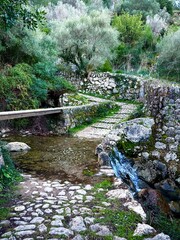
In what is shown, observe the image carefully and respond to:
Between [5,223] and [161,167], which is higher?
[5,223]

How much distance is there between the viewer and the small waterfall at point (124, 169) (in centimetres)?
607

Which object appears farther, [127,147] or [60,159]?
[127,147]

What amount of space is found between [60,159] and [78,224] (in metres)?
2.76

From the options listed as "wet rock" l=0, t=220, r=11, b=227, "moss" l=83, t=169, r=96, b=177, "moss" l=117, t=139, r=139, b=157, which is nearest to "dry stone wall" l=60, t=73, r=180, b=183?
"moss" l=117, t=139, r=139, b=157

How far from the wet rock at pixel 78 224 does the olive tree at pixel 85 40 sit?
44.2ft

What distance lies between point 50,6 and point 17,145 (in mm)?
24633

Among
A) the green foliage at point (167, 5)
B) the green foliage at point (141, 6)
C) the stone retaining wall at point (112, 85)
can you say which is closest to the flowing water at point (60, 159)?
the stone retaining wall at point (112, 85)

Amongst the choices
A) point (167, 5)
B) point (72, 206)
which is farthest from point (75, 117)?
point (167, 5)

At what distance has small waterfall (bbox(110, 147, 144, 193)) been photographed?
607cm

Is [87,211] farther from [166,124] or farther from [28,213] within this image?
[166,124]

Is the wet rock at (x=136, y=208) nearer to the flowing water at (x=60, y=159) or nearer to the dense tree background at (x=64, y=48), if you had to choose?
the flowing water at (x=60, y=159)

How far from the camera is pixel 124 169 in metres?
6.40

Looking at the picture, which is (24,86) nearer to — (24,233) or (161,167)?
(161,167)

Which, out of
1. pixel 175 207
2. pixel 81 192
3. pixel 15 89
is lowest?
pixel 175 207
